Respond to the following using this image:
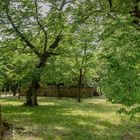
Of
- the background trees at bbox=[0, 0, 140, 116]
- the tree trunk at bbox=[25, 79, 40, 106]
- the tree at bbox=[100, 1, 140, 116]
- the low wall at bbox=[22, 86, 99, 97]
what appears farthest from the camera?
the low wall at bbox=[22, 86, 99, 97]

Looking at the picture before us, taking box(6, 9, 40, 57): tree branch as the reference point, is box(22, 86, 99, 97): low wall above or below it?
below

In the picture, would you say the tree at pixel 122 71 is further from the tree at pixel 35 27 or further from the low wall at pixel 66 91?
the low wall at pixel 66 91

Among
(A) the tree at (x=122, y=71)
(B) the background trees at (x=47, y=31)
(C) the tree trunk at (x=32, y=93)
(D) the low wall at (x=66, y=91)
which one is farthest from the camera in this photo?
(D) the low wall at (x=66, y=91)

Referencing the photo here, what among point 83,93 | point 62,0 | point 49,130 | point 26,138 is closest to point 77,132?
point 49,130

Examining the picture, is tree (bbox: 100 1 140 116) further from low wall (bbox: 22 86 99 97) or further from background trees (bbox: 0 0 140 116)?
low wall (bbox: 22 86 99 97)

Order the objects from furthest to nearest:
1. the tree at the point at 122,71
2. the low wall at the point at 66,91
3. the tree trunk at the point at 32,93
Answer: the low wall at the point at 66,91, the tree trunk at the point at 32,93, the tree at the point at 122,71

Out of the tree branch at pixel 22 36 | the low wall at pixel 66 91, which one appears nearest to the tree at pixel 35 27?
the tree branch at pixel 22 36

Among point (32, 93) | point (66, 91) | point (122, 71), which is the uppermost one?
point (122, 71)

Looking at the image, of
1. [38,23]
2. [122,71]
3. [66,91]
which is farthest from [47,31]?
[66,91]

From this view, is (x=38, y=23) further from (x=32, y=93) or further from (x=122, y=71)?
(x=122, y=71)

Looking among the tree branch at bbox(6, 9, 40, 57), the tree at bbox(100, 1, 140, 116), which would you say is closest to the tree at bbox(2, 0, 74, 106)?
the tree branch at bbox(6, 9, 40, 57)

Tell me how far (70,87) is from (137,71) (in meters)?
51.7

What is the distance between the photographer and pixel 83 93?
62.1 metres

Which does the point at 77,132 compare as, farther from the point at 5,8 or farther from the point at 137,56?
the point at 5,8
